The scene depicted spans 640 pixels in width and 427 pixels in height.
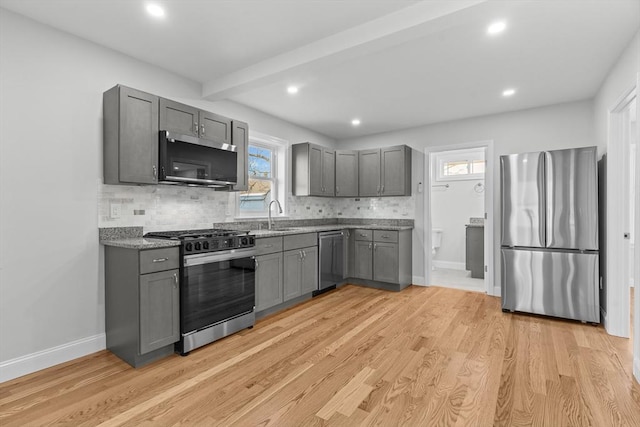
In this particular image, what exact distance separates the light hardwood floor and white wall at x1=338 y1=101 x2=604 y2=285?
1.93 metres

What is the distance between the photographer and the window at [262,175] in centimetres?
432

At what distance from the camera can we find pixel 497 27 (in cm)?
240

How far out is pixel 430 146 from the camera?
5.02m

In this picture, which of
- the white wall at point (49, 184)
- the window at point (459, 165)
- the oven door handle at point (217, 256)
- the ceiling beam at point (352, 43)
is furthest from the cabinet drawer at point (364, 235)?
the white wall at point (49, 184)

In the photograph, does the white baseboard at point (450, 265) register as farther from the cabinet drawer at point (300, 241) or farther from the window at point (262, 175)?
the window at point (262, 175)

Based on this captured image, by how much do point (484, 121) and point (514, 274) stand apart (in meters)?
2.22

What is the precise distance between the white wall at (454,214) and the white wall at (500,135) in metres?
1.69

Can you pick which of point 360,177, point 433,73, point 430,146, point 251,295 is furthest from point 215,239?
point 430,146

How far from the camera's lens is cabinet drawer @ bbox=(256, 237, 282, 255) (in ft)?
11.5

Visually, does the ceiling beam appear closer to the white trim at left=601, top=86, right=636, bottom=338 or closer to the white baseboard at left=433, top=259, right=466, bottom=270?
the white trim at left=601, top=86, right=636, bottom=338

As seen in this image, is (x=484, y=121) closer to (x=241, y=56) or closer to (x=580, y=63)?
(x=580, y=63)

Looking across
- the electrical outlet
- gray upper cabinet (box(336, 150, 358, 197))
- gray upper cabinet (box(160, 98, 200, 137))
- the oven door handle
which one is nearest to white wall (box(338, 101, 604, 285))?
gray upper cabinet (box(336, 150, 358, 197))

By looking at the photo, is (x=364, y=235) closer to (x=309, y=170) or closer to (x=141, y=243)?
(x=309, y=170)

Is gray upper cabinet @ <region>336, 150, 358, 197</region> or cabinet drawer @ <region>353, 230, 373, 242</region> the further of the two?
gray upper cabinet @ <region>336, 150, 358, 197</region>
